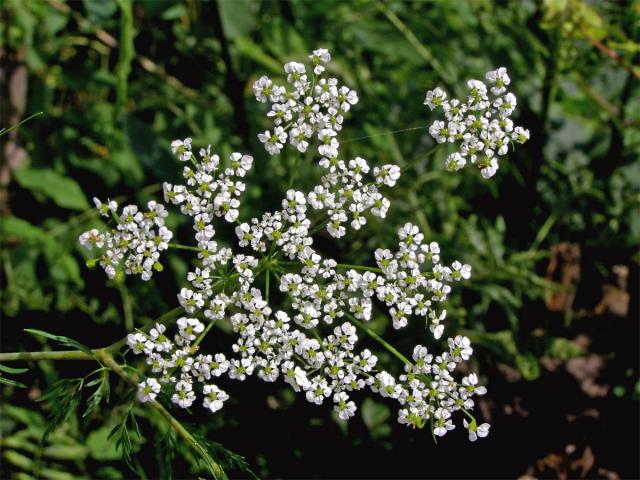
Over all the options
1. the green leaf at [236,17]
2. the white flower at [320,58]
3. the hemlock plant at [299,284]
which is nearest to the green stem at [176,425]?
the hemlock plant at [299,284]

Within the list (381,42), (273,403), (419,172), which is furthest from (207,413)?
(381,42)

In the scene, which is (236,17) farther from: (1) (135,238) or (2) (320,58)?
(1) (135,238)

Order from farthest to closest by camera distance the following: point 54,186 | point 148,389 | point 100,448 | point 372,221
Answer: point 54,186 < point 372,221 < point 100,448 < point 148,389

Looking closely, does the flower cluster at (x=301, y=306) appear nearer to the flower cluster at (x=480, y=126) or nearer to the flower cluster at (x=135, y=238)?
the flower cluster at (x=135, y=238)

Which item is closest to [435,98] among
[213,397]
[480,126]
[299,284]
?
[480,126]

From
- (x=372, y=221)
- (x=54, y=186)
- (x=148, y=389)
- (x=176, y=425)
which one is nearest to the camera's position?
(x=148, y=389)

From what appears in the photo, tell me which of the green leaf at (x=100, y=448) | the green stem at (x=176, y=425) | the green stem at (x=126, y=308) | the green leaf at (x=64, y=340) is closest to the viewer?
the green leaf at (x=64, y=340)

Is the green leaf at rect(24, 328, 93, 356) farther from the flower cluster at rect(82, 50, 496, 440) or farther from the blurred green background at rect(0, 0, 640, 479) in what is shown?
the blurred green background at rect(0, 0, 640, 479)

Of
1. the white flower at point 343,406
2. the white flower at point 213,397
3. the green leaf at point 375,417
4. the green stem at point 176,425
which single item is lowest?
the green leaf at point 375,417
